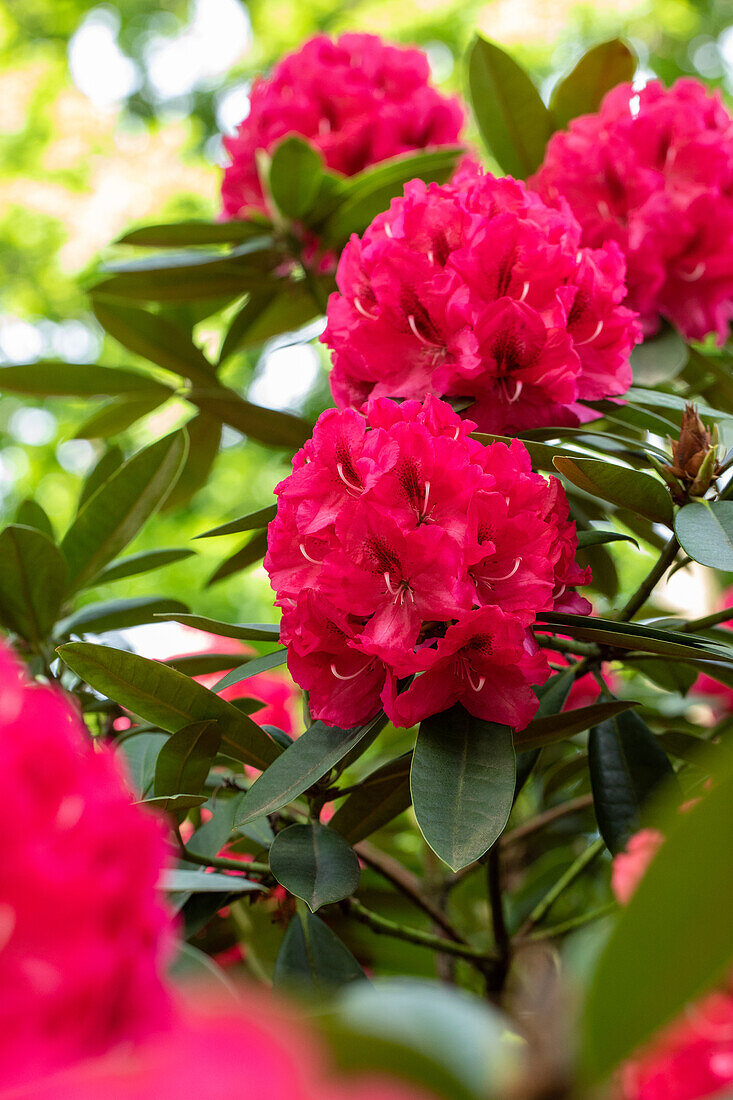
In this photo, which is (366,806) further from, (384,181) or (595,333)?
(384,181)

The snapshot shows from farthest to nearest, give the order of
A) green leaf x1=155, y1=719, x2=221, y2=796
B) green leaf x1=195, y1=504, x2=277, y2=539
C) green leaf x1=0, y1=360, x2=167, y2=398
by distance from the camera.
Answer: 1. green leaf x1=0, y1=360, x2=167, y2=398
2. green leaf x1=195, y1=504, x2=277, y2=539
3. green leaf x1=155, y1=719, x2=221, y2=796

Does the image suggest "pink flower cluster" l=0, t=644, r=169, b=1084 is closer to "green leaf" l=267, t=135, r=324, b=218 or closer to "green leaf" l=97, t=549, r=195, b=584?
"green leaf" l=97, t=549, r=195, b=584

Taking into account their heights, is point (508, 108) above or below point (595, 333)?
above

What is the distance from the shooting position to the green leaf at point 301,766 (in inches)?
21.8

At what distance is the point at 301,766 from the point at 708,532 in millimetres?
284

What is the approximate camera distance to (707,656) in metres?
0.55

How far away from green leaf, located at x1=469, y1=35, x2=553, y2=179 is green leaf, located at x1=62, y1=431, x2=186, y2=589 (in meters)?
0.53

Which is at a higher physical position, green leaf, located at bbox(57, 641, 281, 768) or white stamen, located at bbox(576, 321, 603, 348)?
white stamen, located at bbox(576, 321, 603, 348)

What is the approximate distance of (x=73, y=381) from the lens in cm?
105

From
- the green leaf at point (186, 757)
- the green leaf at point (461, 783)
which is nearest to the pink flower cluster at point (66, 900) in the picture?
the green leaf at point (461, 783)

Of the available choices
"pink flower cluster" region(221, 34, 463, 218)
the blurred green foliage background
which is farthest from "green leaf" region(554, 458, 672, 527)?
the blurred green foliage background

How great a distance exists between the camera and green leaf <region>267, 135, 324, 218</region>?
3.15ft

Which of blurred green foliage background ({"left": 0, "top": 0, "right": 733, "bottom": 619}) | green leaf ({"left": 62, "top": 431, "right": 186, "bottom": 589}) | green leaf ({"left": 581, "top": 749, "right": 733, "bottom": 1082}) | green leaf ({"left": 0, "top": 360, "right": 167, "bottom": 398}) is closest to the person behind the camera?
green leaf ({"left": 581, "top": 749, "right": 733, "bottom": 1082})

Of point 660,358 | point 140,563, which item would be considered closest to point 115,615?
point 140,563
